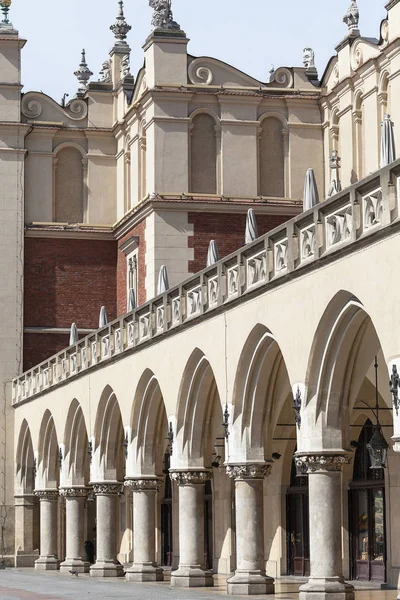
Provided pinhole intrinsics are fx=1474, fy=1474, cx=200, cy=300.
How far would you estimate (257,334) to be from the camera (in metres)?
27.1

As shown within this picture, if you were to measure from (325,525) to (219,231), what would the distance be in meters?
24.1

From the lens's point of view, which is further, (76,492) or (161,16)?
(161,16)

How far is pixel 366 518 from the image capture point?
32719 mm

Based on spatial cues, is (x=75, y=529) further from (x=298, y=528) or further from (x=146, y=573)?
(x=298, y=528)

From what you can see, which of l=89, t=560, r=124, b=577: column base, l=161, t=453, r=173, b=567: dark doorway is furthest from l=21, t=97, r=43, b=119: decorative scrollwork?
l=89, t=560, r=124, b=577: column base

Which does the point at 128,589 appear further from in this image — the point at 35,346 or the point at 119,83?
the point at 119,83

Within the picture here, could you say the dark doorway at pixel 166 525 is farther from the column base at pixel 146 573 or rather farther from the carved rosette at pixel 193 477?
the carved rosette at pixel 193 477

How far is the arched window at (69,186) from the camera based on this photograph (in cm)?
5331

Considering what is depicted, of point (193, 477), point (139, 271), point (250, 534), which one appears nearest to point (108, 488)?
point (193, 477)

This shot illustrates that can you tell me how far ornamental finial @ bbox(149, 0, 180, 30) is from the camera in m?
47.0

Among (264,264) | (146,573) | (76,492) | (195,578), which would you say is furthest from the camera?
(76,492)

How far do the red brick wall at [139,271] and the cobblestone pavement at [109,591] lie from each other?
466 inches

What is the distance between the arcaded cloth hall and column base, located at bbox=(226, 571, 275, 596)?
0.14ft

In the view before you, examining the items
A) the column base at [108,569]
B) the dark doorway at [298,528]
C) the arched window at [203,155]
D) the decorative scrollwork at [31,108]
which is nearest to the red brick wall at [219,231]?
the arched window at [203,155]
